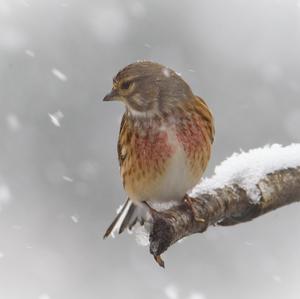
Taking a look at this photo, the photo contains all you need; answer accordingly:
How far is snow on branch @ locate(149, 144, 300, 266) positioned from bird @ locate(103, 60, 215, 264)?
0.61m

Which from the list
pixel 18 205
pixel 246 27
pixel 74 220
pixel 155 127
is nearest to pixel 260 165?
pixel 155 127

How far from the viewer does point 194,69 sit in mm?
11625

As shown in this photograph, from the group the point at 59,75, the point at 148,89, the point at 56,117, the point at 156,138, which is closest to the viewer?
the point at 156,138

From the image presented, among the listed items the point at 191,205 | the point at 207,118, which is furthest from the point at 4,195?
the point at 191,205

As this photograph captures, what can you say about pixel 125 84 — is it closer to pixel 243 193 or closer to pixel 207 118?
pixel 207 118

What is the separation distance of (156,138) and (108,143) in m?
5.90

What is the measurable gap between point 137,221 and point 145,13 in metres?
7.89

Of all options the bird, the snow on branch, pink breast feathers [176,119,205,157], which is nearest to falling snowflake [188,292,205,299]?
the bird

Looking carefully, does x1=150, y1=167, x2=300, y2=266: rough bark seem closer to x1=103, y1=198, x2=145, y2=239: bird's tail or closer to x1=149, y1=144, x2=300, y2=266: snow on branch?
x1=149, y1=144, x2=300, y2=266: snow on branch

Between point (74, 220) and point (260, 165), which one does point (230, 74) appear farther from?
point (260, 165)

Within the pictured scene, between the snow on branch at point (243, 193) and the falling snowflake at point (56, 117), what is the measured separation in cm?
644

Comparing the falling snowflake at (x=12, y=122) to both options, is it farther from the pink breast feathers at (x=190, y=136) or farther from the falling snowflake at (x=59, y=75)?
the pink breast feathers at (x=190, y=136)

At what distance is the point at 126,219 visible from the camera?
17.8 ft

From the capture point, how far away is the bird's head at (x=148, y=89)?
5383mm
